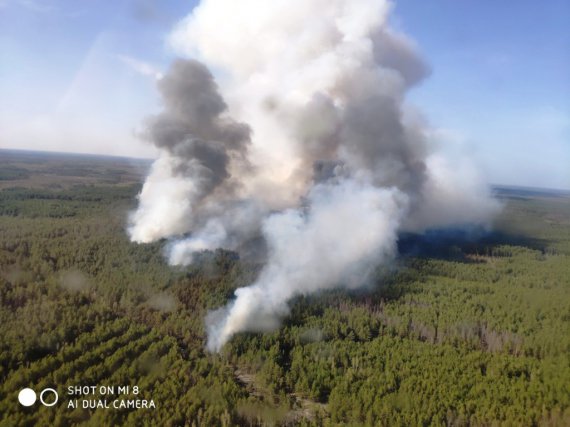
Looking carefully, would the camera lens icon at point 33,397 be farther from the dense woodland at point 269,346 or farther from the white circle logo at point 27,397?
the dense woodland at point 269,346

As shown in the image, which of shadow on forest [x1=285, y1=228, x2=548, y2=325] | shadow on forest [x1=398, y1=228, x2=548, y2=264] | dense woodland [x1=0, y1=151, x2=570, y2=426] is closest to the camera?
dense woodland [x1=0, y1=151, x2=570, y2=426]

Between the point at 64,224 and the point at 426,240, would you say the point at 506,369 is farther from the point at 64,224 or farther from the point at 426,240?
the point at 64,224

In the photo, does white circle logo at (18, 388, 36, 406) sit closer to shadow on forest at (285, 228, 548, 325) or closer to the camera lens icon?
the camera lens icon

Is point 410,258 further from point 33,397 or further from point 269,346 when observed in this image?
point 33,397

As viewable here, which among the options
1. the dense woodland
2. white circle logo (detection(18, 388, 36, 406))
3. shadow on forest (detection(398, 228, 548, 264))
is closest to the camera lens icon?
white circle logo (detection(18, 388, 36, 406))

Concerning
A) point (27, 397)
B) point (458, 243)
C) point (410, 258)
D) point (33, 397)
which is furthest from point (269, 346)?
point (458, 243)

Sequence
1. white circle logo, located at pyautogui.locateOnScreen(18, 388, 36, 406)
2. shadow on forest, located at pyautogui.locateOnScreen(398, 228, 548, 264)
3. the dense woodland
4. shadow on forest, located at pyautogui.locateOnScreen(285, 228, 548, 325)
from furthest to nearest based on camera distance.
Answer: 1. shadow on forest, located at pyautogui.locateOnScreen(398, 228, 548, 264)
2. shadow on forest, located at pyautogui.locateOnScreen(285, 228, 548, 325)
3. the dense woodland
4. white circle logo, located at pyautogui.locateOnScreen(18, 388, 36, 406)

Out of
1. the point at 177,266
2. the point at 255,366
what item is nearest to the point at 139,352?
the point at 255,366
